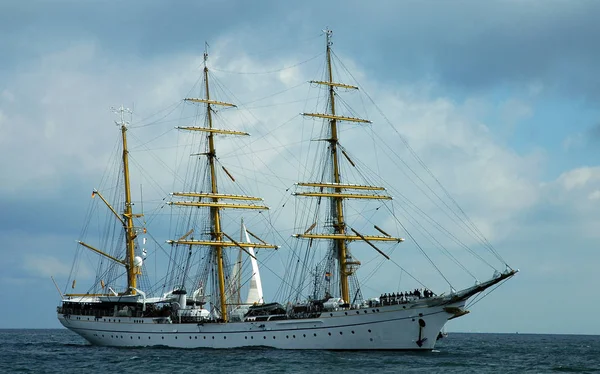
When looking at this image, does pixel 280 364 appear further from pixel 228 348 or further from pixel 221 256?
pixel 221 256

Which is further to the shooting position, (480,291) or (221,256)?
(221,256)

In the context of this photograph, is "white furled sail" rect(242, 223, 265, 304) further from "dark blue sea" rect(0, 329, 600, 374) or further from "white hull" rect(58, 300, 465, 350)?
"dark blue sea" rect(0, 329, 600, 374)

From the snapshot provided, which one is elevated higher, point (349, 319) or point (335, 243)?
point (335, 243)

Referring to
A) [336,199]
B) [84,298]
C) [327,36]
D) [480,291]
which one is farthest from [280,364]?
[84,298]

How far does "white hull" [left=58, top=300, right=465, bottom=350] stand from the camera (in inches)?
2537

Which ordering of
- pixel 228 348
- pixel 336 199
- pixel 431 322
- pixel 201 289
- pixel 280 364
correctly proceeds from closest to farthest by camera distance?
pixel 280 364 → pixel 431 322 → pixel 228 348 → pixel 336 199 → pixel 201 289

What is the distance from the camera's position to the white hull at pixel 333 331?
211 feet

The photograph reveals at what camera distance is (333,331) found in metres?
65.6

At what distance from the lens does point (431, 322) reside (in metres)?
64.9

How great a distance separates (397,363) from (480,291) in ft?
42.5

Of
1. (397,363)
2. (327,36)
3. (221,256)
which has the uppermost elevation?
(327,36)

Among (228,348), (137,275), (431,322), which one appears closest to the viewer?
(431,322)

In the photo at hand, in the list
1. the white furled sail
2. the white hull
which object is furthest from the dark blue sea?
the white furled sail

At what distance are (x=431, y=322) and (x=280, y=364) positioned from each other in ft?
49.7
